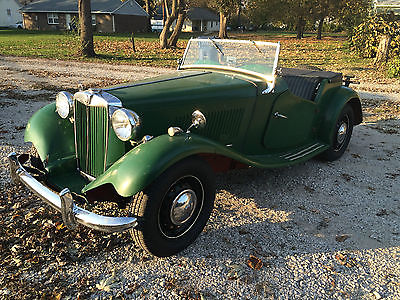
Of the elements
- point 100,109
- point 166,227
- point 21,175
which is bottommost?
point 166,227

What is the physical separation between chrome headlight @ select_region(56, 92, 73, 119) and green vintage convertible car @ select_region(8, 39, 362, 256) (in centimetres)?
1

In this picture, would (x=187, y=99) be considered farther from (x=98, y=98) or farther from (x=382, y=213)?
(x=382, y=213)

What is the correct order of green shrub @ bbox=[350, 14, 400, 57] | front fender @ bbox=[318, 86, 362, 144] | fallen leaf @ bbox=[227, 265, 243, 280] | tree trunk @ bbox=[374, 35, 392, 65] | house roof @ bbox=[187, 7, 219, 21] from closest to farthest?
fallen leaf @ bbox=[227, 265, 243, 280] < front fender @ bbox=[318, 86, 362, 144] < tree trunk @ bbox=[374, 35, 392, 65] < green shrub @ bbox=[350, 14, 400, 57] < house roof @ bbox=[187, 7, 219, 21]

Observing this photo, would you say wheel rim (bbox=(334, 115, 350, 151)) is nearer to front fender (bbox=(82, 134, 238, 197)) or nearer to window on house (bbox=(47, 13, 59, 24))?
front fender (bbox=(82, 134, 238, 197))

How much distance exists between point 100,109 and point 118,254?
137cm

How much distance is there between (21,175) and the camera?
326cm

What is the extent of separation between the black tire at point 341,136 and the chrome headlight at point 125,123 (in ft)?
11.3

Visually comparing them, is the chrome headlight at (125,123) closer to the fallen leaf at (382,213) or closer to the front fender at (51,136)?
the front fender at (51,136)

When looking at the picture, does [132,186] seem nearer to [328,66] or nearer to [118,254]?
[118,254]

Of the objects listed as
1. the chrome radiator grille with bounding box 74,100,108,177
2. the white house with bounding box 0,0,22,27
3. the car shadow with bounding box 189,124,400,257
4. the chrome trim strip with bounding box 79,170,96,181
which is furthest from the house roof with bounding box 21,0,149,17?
the chrome trim strip with bounding box 79,170,96,181

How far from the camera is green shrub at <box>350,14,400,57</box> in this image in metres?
15.3

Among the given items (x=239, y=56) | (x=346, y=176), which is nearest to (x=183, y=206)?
(x=239, y=56)

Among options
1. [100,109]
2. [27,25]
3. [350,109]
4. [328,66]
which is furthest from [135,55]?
[27,25]

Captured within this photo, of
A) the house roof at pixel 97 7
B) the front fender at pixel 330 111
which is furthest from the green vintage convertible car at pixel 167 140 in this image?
the house roof at pixel 97 7
